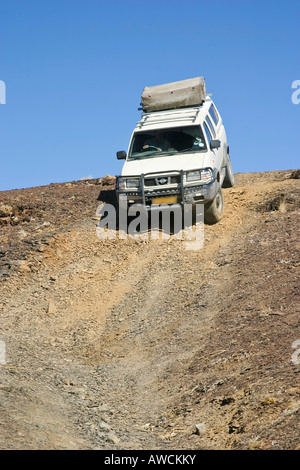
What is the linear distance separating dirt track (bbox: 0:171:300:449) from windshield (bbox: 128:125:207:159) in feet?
5.99

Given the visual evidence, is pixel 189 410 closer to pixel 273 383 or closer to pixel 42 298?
pixel 273 383

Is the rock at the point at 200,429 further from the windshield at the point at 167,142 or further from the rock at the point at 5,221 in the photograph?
the rock at the point at 5,221

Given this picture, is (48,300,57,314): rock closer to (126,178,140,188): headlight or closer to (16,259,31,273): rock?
(16,259,31,273): rock

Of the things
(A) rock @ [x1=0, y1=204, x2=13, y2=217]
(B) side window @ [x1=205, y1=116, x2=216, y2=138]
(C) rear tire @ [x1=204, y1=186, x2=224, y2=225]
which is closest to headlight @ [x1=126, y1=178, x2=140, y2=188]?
(C) rear tire @ [x1=204, y1=186, x2=224, y2=225]

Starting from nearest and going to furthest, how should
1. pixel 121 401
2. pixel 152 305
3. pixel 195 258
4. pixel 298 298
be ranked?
pixel 121 401 < pixel 298 298 < pixel 152 305 < pixel 195 258

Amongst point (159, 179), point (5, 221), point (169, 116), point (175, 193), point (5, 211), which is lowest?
point (5, 221)

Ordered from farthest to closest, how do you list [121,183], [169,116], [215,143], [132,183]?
[169,116] → [215,143] → [121,183] → [132,183]

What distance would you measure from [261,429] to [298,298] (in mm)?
3609

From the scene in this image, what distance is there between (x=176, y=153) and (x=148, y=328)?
461 cm

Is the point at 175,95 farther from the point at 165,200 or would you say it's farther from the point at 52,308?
the point at 52,308

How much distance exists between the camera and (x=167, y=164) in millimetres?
13570

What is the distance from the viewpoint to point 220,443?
6.37 meters

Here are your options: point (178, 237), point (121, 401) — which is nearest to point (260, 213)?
point (178, 237)

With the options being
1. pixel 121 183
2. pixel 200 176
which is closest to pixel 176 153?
pixel 200 176
